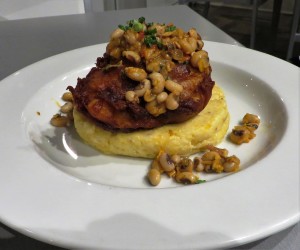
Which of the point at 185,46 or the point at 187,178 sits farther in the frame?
the point at 185,46

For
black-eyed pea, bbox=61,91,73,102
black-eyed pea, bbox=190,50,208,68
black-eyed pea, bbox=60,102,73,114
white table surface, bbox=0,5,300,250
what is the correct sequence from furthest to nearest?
white table surface, bbox=0,5,300,250, black-eyed pea, bbox=61,91,73,102, black-eyed pea, bbox=60,102,73,114, black-eyed pea, bbox=190,50,208,68

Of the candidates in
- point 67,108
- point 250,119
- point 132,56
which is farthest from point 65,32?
point 250,119

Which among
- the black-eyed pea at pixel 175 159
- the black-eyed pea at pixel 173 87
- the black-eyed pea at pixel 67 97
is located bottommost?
the black-eyed pea at pixel 175 159

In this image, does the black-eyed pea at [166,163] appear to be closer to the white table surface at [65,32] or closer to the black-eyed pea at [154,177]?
the black-eyed pea at [154,177]

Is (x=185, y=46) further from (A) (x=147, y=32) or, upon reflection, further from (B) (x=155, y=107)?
(B) (x=155, y=107)

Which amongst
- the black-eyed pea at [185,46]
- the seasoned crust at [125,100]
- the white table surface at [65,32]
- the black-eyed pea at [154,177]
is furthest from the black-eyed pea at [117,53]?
the white table surface at [65,32]

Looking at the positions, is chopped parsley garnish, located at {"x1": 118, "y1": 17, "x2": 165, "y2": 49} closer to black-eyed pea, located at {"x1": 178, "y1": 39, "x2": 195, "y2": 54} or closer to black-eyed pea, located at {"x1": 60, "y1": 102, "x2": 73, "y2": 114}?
black-eyed pea, located at {"x1": 178, "y1": 39, "x2": 195, "y2": 54}

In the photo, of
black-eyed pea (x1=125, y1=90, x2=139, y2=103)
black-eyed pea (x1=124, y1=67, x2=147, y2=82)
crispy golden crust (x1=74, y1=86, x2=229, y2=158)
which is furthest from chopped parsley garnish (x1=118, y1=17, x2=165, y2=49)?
crispy golden crust (x1=74, y1=86, x2=229, y2=158)
